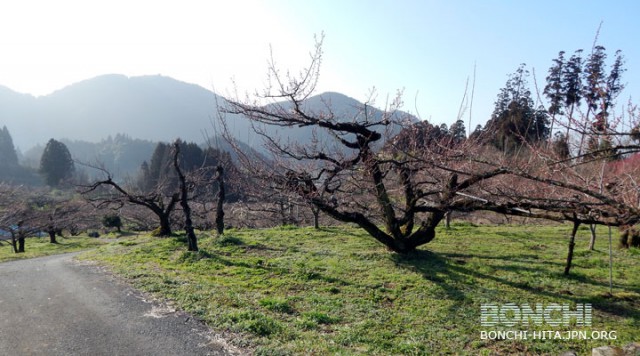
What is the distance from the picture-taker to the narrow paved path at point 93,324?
4.97 meters

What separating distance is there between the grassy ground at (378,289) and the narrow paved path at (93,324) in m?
0.43

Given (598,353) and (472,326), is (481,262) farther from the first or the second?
(598,353)

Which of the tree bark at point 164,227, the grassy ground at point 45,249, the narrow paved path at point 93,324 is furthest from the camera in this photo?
the grassy ground at point 45,249

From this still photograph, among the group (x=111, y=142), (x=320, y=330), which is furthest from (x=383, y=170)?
(x=111, y=142)

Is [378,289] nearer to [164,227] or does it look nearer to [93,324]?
[93,324]

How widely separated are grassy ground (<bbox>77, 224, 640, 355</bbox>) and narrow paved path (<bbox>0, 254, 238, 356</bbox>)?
1.42ft

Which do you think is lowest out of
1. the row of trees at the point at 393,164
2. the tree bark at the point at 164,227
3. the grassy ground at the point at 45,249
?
the grassy ground at the point at 45,249

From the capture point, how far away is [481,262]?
31.2 ft

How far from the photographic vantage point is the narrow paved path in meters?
4.97

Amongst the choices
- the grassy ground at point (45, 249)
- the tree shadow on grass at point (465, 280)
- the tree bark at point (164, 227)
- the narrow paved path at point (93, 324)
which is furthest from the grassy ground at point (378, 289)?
the grassy ground at point (45, 249)

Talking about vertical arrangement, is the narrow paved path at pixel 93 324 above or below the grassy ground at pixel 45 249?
above

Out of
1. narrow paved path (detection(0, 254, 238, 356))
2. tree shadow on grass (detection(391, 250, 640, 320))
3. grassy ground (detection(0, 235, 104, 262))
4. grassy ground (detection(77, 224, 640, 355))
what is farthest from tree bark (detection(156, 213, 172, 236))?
tree shadow on grass (detection(391, 250, 640, 320))

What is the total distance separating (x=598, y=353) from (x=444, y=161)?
305 centimetres

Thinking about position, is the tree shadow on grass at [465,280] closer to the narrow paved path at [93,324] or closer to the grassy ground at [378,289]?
the grassy ground at [378,289]
